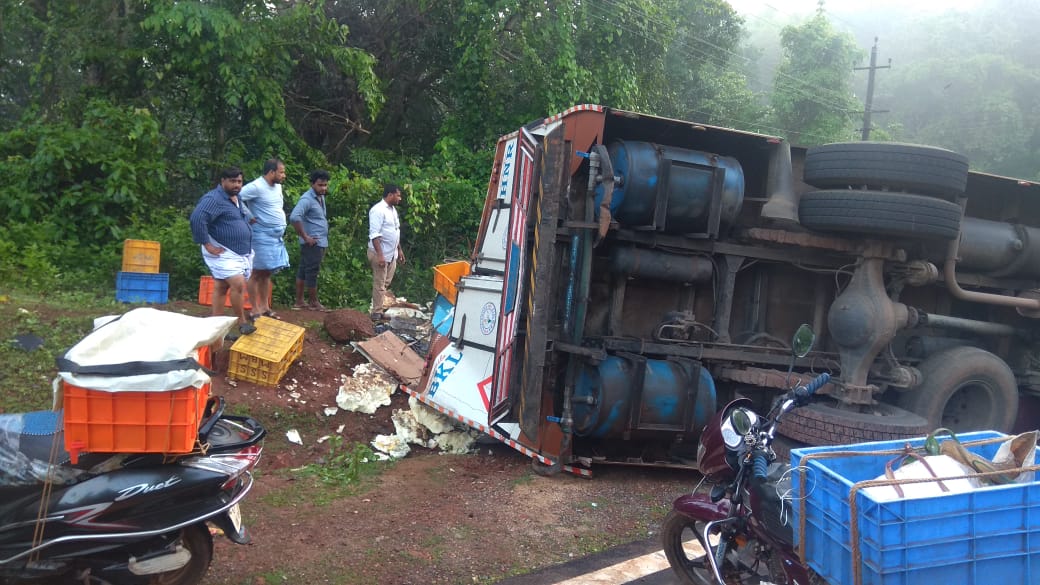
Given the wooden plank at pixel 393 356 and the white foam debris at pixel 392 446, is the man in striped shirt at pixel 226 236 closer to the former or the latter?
the wooden plank at pixel 393 356

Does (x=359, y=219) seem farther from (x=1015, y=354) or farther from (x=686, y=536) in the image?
(x=1015, y=354)

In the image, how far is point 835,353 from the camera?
640 cm

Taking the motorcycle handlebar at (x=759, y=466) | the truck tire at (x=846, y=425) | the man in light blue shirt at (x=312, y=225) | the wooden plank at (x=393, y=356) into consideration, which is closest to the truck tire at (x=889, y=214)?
the truck tire at (x=846, y=425)

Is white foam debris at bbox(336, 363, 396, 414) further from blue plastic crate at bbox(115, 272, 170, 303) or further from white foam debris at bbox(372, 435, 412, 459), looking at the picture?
blue plastic crate at bbox(115, 272, 170, 303)

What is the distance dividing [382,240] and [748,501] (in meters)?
6.22

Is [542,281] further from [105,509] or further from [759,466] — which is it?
[105,509]

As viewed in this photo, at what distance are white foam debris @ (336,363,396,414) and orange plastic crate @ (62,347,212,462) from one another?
3366mm

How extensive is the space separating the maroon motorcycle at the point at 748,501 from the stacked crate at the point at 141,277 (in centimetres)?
639

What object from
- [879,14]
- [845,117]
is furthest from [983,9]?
[845,117]

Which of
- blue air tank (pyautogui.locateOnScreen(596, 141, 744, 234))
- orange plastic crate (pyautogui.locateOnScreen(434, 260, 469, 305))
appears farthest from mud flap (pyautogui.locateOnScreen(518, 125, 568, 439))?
orange plastic crate (pyautogui.locateOnScreen(434, 260, 469, 305))

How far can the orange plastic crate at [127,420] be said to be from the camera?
316 centimetres

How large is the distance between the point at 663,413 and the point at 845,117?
2275 centimetres

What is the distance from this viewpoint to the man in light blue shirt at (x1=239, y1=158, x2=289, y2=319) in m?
7.39

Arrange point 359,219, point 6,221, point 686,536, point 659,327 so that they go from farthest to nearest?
1. point 359,219
2. point 6,221
3. point 659,327
4. point 686,536
